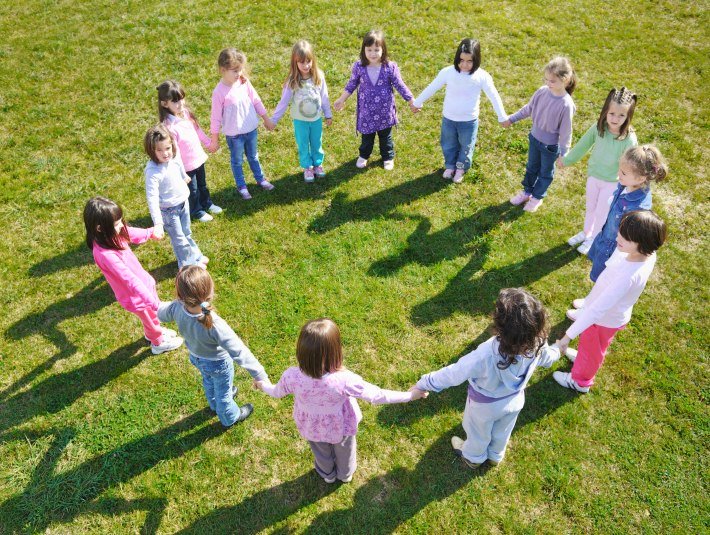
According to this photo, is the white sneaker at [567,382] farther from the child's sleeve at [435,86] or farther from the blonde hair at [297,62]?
the blonde hair at [297,62]

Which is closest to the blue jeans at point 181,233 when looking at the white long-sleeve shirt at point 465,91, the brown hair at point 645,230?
the white long-sleeve shirt at point 465,91

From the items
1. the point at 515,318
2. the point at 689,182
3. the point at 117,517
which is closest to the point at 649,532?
the point at 515,318

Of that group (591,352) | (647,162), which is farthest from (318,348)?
(647,162)

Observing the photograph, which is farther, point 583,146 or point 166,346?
point 583,146

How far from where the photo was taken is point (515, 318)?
3764mm

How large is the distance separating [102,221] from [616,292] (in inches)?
182

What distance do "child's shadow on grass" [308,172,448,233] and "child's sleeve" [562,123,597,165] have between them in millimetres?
1905

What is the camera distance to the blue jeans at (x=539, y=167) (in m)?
6.87

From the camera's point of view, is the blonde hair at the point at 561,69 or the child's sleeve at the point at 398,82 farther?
the child's sleeve at the point at 398,82

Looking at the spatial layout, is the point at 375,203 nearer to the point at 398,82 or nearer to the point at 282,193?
the point at 282,193

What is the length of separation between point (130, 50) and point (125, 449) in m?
8.13

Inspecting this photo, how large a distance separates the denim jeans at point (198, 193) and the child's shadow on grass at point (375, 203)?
1503 millimetres

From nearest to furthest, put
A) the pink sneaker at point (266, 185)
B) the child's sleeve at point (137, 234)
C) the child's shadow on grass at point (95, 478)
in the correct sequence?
the child's shadow on grass at point (95, 478), the child's sleeve at point (137, 234), the pink sneaker at point (266, 185)

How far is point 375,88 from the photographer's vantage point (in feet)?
24.0
